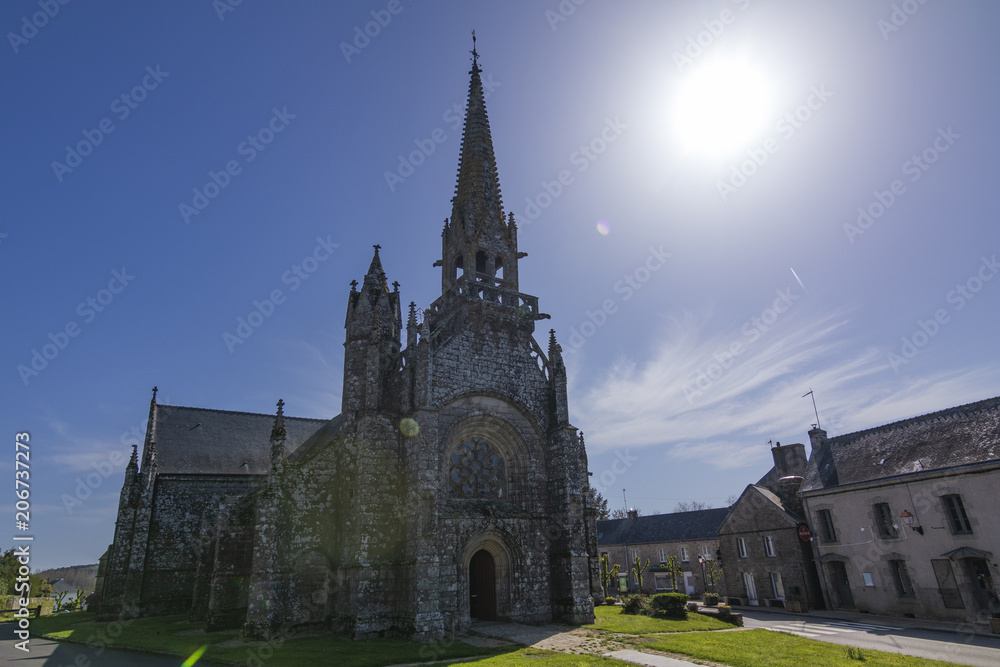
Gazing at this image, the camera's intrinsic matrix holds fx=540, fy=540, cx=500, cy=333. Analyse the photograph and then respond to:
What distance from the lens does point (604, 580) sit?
41344 mm

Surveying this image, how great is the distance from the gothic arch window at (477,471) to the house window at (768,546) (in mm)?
18995

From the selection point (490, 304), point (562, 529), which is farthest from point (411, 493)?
point (490, 304)

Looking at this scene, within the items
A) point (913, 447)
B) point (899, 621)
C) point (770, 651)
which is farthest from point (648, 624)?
point (913, 447)

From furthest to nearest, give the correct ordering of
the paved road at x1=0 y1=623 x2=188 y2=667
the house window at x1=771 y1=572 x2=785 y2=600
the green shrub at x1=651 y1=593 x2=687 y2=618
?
the house window at x1=771 y1=572 x2=785 y2=600, the green shrub at x1=651 y1=593 x2=687 y2=618, the paved road at x1=0 y1=623 x2=188 y2=667

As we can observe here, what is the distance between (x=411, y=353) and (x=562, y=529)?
9.11 metres

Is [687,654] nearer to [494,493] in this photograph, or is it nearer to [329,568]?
[494,493]

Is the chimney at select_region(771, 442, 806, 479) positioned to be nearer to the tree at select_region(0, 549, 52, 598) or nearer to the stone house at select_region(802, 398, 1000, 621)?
the stone house at select_region(802, 398, 1000, 621)

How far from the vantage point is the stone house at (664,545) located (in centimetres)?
4525

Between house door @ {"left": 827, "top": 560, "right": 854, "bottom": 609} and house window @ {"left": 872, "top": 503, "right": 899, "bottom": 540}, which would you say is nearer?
house window @ {"left": 872, "top": 503, "right": 899, "bottom": 540}

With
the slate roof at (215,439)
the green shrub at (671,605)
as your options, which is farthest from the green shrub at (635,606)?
the slate roof at (215,439)

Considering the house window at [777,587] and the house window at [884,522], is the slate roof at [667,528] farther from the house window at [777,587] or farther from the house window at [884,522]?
the house window at [884,522]

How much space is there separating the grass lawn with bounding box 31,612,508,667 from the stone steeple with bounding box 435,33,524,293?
14.2m

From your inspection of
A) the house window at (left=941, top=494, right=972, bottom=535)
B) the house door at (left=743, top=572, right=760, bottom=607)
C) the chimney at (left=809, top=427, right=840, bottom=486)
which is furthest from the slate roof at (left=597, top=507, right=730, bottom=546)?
the house window at (left=941, top=494, right=972, bottom=535)

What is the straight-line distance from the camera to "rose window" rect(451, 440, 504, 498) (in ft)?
69.0
